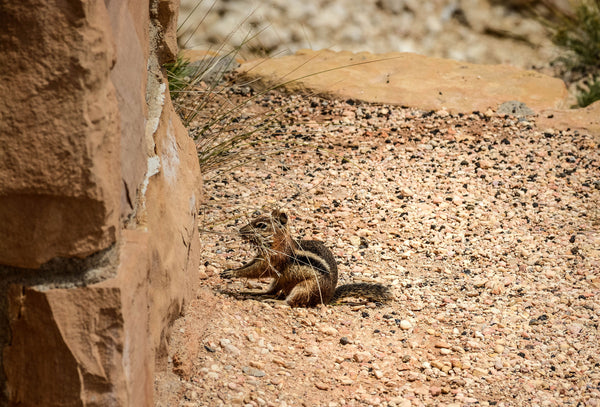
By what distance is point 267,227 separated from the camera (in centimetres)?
372

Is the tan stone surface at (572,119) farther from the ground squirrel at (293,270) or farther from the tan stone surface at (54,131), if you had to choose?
the tan stone surface at (54,131)

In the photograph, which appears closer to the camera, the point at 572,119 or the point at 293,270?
the point at 293,270

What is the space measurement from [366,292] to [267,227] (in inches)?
24.0

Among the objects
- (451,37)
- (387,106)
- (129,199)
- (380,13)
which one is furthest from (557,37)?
(129,199)

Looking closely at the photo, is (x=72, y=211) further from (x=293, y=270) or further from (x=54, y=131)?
(x=293, y=270)

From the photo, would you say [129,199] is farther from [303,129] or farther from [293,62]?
[293,62]

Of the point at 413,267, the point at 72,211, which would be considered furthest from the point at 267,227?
the point at 72,211

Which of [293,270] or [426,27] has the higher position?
[426,27]

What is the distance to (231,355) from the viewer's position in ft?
8.64

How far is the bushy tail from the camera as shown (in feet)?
12.0

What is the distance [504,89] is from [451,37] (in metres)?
4.44

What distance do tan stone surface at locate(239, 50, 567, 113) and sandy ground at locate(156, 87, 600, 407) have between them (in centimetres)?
21

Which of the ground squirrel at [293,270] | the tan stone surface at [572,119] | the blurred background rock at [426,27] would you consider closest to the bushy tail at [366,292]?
the ground squirrel at [293,270]

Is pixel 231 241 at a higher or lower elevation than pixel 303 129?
lower
